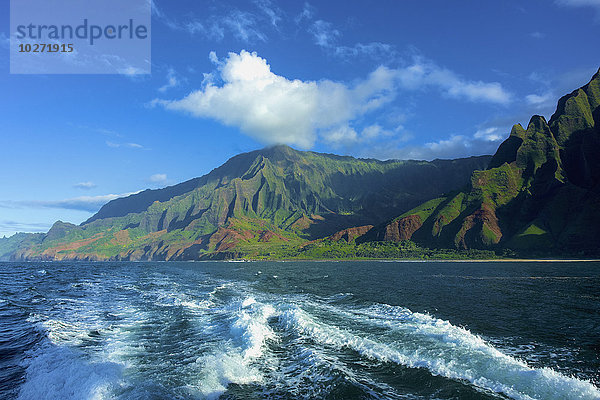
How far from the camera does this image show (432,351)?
21969mm

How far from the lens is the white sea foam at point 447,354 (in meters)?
15.7

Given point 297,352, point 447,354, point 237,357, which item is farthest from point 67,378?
point 447,354

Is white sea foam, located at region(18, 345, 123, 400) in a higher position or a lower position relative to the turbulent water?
higher

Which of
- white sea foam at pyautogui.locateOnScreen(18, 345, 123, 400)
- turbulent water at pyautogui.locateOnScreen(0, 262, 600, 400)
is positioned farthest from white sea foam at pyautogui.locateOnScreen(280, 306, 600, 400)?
white sea foam at pyautogui.locateOnScreen(18, 345, 123, 400)

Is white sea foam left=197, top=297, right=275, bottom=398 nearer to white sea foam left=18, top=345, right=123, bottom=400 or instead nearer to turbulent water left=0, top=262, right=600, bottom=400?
turbulent water left=0, top=262, right=600, bottom=400

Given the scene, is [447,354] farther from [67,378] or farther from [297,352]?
[67,378]

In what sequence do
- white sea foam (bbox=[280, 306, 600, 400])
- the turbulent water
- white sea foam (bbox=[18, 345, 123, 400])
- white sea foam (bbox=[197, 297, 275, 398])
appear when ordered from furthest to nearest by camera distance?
white sea foam (bbox=[197, 297, 275, 398])
the turbulent water
white sea foam (bbox=[18, 345, 123, 400])
white sea foam (bbox=[280, 306, 600, 400])

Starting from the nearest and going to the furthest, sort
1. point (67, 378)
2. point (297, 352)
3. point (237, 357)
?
point (67, 378)
point (237, 357)
point (297, 352)

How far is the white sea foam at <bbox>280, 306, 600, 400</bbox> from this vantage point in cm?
1566

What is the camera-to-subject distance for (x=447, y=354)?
21.2 metres

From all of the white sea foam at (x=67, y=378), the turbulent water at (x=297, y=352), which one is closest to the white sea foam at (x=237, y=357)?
the turbulent water at (x=297, y=352)

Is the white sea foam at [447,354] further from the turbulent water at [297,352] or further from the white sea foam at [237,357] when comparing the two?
the white sea foam at [237,357]

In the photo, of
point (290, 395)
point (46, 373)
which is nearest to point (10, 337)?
point (46, 373)

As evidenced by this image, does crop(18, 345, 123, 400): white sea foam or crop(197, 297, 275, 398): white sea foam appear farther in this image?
crop(197, 297, 275, 398): white sea foam
